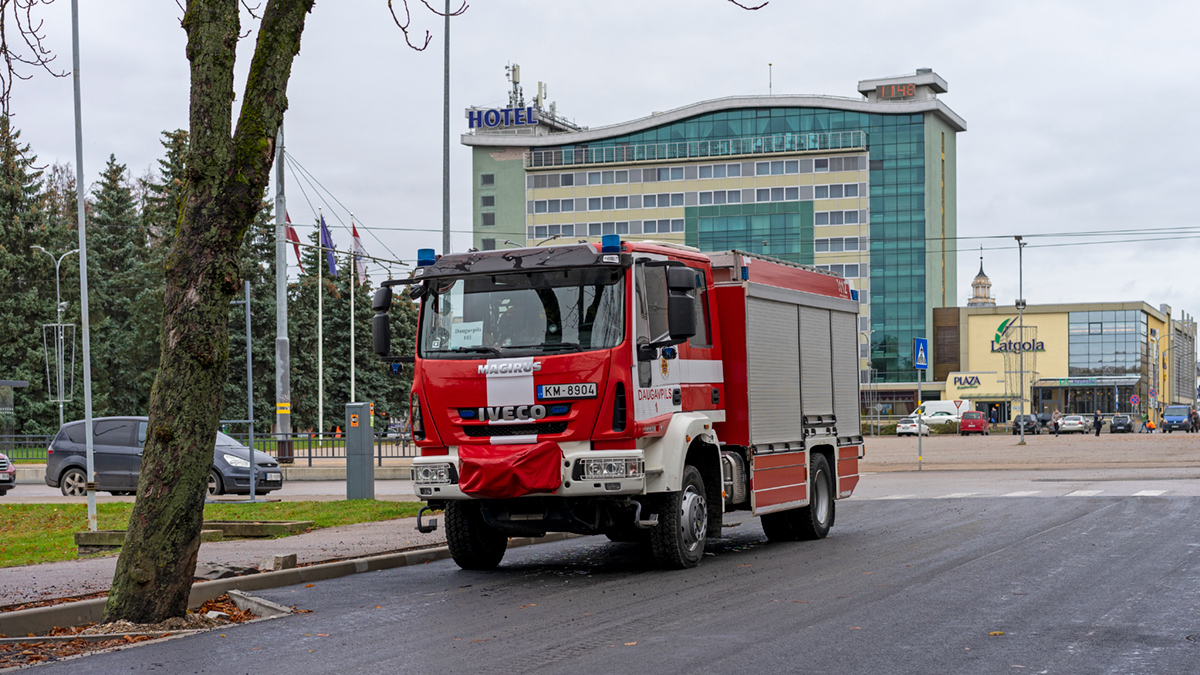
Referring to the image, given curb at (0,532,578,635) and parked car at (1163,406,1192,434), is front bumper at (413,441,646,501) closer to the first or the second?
curb at (0,532,578,635)

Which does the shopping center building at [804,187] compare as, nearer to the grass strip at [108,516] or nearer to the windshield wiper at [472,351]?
the grass strip at [108,516]

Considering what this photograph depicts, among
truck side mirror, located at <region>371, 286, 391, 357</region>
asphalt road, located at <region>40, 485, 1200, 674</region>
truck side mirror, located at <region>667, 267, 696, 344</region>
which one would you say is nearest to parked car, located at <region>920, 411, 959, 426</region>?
asphalt road, located at <region>40, 485, 1200, 674</region>

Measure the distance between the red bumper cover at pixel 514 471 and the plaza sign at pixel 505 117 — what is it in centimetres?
11642

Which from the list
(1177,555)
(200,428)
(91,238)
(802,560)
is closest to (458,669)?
(200,428)

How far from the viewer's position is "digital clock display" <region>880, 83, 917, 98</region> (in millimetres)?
120875

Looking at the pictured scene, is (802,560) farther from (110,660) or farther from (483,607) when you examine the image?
(110,660)

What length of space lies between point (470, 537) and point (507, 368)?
80.1 inches

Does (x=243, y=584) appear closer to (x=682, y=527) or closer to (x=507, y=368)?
(x=507, y=368)

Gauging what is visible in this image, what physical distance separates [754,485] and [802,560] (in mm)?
933

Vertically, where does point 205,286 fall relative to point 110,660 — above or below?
above

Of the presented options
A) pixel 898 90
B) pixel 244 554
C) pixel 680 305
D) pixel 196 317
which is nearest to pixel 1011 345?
pixel 898 90

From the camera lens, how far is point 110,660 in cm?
816

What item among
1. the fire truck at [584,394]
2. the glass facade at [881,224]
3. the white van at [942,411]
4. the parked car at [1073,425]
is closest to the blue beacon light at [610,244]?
the fire truck at [584,394]

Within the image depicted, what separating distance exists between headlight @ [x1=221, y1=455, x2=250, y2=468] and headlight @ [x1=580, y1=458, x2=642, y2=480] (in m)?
14.5
